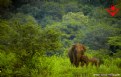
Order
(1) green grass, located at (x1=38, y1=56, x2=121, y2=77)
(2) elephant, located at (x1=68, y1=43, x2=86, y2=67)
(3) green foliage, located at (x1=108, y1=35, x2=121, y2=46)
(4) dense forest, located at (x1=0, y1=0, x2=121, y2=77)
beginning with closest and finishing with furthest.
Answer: (4) dense forest, located at (x1=0, y1=0, x2=121, y2=77) < (1) green grass, located at (x1=38, y1=56, x2=121, y2=77) < (2) elephant, located at (x1=68, y1=43, x2=86, y2=67) < (3) green foliage, located at (x1=108, y1=35, x2=121, y2=46)

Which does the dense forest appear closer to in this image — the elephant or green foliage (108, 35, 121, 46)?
green foliage (108, 35, 121, 46)

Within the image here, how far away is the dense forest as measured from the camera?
22.8 ft

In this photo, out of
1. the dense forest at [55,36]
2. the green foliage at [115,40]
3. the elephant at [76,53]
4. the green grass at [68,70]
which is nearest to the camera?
the dense forest at [55,36]

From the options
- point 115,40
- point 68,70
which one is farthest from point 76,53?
point 115,40

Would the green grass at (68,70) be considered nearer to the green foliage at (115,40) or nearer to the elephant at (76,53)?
the elephant at (76,53)

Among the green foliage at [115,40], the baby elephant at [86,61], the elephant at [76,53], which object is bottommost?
the green foliage at [115,40]

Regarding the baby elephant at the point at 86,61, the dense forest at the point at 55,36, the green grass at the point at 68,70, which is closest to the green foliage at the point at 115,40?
the dense forest at the point at 55,36

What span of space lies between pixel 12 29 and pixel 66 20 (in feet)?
22.6

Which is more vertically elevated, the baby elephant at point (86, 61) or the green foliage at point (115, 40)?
the baby elephant at point (86, 61)

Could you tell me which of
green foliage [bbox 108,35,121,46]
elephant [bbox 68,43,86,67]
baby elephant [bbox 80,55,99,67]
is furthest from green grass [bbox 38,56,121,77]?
green foliage [bbox 108,35,121,46]

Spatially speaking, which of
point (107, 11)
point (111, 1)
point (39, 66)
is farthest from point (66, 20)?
point (39, 66)

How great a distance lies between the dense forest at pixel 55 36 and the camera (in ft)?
22.8

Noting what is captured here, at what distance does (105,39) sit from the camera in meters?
11.9

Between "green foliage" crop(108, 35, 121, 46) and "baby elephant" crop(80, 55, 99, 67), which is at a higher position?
"baby elephant" crop(80, 55, 99, 67)
